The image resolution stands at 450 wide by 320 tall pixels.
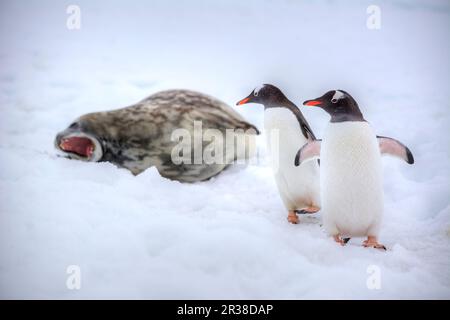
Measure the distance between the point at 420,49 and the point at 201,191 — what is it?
1977 millimetres

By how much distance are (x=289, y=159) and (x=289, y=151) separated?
0.10ft

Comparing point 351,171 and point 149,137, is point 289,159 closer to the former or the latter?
point 351,171

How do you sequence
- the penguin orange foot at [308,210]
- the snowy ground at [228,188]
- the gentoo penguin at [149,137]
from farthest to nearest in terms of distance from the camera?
the gentoo penguin at [149,137], the penguin orange foot at [308,210], the snowy ground at [228,188]

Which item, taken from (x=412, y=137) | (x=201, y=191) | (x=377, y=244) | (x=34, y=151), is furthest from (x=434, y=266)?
(x=34, y=151)

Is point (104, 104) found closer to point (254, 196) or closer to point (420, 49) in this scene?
point (254, 196)

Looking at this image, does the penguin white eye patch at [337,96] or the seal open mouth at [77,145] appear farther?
the seal open mouth at [77,145]

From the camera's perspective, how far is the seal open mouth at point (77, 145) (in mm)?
1995

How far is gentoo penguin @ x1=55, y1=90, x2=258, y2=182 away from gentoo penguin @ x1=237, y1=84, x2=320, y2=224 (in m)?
0.62

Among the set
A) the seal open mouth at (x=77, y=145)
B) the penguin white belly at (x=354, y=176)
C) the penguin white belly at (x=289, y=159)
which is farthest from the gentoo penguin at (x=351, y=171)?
the seal open mouth at (x=77, y=145)

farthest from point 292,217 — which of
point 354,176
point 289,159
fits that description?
point 354,176

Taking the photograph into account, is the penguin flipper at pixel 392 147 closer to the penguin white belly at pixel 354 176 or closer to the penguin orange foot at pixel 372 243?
the penguin white belly at pixel 354 176

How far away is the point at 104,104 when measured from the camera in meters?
3.02

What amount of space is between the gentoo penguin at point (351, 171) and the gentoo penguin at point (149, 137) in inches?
34.5

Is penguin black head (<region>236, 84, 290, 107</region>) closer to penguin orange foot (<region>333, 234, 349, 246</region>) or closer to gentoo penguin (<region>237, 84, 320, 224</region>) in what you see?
gentoo penguin (<region>237, 84, 320, 224</region>)
